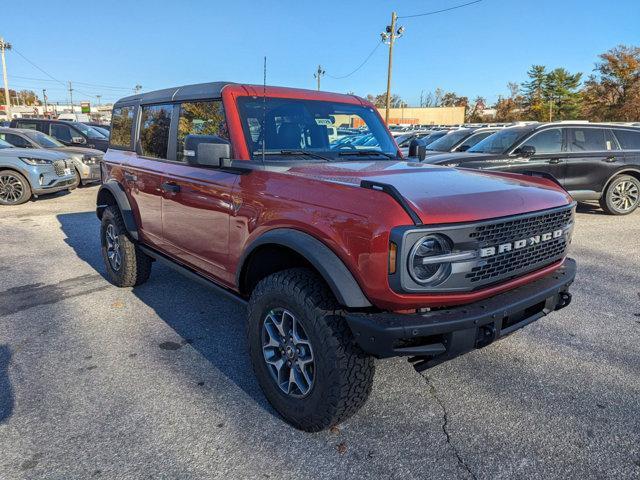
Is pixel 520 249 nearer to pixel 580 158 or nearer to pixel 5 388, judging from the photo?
pixel 5 388

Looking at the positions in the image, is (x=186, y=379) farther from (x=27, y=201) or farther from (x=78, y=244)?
(x=27, y=201)

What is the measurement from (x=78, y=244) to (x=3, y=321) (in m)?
3.01

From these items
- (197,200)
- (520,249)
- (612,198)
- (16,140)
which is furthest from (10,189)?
(612,198)

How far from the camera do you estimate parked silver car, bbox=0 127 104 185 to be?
37.1 feet

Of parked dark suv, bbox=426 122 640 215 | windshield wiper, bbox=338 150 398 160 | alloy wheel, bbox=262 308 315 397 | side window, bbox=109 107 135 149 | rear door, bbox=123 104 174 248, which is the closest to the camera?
alloy wheel, bbox=262 308 315 397

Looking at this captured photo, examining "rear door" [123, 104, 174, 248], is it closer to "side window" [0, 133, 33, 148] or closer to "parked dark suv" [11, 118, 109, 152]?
"side window" [0, 133, 33, 148]

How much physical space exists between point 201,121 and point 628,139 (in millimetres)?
8764

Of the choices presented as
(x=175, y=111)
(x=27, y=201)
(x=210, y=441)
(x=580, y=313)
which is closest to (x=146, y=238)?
(x=175, y=111)

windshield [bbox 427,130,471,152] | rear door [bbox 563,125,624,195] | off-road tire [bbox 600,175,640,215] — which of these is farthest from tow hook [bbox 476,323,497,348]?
windshield [bbox 427,130,471,152]

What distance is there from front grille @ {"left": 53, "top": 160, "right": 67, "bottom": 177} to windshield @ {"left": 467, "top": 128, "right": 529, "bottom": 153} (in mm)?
8957

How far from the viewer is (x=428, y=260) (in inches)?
81.7

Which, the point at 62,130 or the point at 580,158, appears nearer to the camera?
the point at 580,158

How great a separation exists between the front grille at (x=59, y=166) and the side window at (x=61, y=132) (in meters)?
4.32

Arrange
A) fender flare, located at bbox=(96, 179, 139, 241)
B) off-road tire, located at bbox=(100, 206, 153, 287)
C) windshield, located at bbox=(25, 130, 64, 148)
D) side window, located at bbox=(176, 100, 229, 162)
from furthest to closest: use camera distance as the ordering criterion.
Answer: windshield, located at bbox=(25, 130, 64, 148)
off-road tire, located at bbox=(100, 206, 153, 287)
fender flare, located at bbox=(96, 179, 139, 241)
side window, located at bbox=(176, 100, 229, 162)
